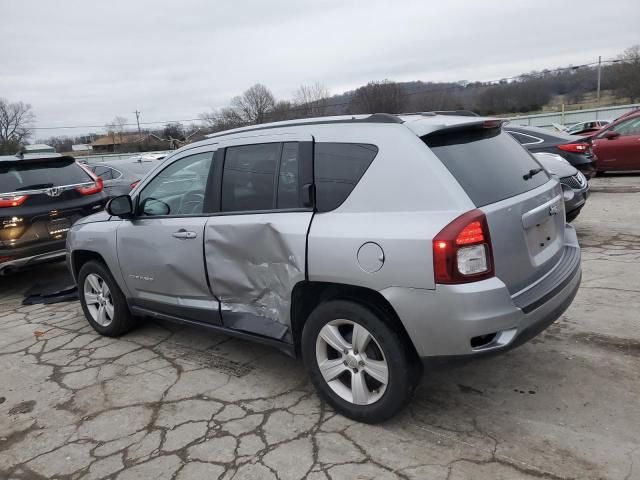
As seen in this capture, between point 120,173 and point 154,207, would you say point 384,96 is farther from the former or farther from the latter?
point 154,207

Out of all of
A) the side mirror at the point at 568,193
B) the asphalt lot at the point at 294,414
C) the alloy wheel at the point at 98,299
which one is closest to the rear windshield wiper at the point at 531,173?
the asphalt lot at the point at 294,414

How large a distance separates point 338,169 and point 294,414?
1.56 meters

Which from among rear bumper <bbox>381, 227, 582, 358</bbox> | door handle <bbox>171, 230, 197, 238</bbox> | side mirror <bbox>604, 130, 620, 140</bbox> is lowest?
rear bumper <bbox>381, 227, 582, 358</bbox>

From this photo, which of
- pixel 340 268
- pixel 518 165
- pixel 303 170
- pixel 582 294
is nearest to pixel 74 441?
pixel 340 268

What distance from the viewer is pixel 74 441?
3.18 meters

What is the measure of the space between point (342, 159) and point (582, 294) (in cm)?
312

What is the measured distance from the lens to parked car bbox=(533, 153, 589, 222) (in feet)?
20.5

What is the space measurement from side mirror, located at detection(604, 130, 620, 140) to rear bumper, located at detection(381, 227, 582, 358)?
11.5 metres

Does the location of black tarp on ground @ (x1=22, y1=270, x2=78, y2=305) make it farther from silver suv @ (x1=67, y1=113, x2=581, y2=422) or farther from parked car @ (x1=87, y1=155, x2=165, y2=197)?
parked car @ (x1=87, y1=155, x2=165, y2=197)

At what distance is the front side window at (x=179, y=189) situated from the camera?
12.7 feet

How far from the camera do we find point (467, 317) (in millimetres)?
2580

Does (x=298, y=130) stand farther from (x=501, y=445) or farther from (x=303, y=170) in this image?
(x=501, y=445)

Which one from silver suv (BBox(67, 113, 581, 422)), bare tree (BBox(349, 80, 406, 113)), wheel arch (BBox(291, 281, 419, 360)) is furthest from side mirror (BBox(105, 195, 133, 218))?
bare tree (BBox(349, 80, 406, 113))

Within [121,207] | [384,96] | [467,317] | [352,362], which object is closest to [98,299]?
[121,207]
